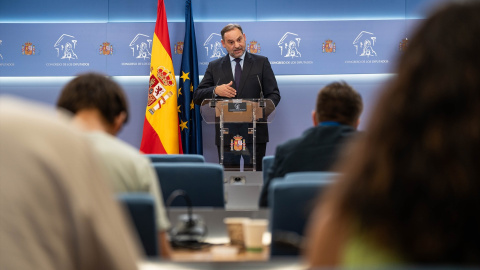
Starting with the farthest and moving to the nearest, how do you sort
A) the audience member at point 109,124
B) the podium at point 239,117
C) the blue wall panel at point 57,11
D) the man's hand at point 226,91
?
the blue wall panel at point 57,11, the man's hand at point 226,91, the podium at point 239,117, the audience member at point 109,124

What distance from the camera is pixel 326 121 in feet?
11.4

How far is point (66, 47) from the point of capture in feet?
29.5

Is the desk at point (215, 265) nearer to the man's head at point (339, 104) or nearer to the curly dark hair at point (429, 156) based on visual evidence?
the curly dark hair at point (429, 156)

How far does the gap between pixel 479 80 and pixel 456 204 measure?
0.58 ft

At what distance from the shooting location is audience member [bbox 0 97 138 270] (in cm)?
86

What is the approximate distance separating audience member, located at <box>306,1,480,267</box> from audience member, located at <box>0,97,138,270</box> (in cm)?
35

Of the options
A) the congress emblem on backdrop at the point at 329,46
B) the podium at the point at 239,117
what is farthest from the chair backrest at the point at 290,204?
the congress emblem on backdrop at the point at 329,46

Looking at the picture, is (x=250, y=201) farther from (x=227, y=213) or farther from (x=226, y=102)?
(x=226, y=102)

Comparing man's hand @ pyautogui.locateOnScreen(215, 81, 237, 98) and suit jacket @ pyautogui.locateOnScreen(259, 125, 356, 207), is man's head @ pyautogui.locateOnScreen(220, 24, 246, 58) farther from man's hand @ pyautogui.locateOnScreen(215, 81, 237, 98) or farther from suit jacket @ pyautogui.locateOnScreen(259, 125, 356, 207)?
suit jacket @ pyautogui.locateOnScreen(259, 125, 356, 207)

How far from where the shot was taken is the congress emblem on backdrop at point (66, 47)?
899cm

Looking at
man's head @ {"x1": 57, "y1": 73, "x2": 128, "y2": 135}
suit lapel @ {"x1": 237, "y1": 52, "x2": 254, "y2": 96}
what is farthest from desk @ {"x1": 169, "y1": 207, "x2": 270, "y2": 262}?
suit lapel @ {"x1": 237, "y1": 52, "x2": 254, "y2": 96}

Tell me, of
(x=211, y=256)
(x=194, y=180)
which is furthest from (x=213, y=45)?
(x=211, y=256)

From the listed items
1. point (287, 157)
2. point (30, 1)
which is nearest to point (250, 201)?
point (287, 157)

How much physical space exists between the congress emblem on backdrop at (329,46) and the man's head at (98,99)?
6.72m
